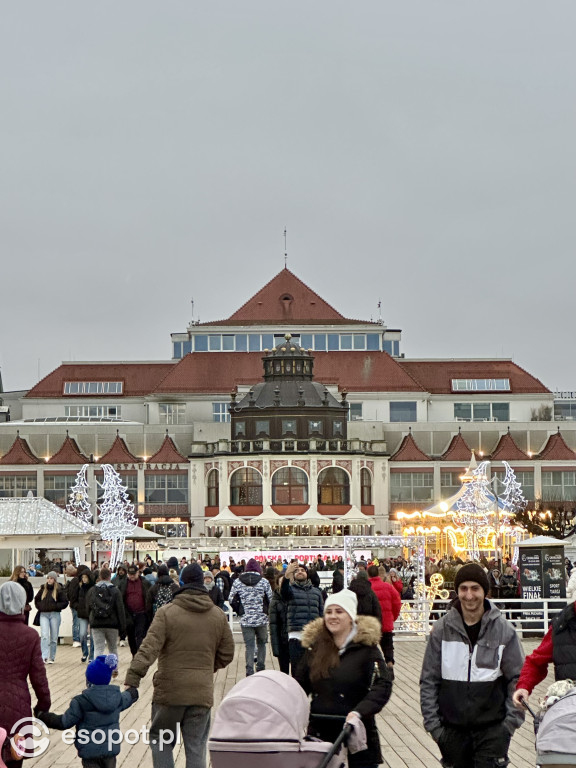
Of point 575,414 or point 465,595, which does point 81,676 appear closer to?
point 465,595

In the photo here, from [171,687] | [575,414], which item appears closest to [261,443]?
[575,414]

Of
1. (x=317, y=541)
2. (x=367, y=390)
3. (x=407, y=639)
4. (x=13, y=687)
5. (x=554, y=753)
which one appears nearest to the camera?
(x=554, y=753)

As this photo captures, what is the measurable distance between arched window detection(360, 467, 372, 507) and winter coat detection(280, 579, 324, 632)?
8059 centimetres

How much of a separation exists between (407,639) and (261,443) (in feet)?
207

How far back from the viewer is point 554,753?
22.6 ft

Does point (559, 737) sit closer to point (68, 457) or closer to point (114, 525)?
point (114, 525)

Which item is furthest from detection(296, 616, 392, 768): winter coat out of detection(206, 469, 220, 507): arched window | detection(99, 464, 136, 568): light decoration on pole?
detection(206, 469, 220, 507): arched window

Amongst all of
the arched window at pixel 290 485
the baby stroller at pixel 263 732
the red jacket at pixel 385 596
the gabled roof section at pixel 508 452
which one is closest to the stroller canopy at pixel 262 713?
the baby stroller at pixel 263 732

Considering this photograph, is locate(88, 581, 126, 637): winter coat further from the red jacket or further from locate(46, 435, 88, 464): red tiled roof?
locate(46, 435, 88, 464): red tiled roof

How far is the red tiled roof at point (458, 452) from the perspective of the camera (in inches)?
3907

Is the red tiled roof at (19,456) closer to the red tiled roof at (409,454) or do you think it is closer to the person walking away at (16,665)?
the red tiled roof at (409,454)

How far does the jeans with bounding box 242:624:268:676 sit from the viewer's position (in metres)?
20.2

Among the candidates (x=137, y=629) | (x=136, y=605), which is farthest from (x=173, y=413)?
(x=137, y=629)

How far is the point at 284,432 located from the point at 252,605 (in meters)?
77.5
